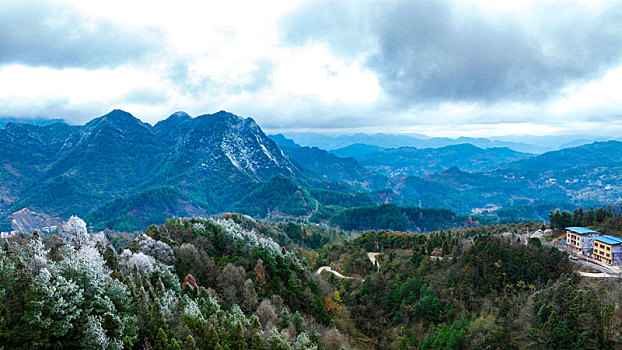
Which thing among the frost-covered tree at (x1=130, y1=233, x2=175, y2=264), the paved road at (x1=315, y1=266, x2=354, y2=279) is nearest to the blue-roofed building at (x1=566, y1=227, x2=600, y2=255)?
the paved road at (x1=315, y1=266, x2=354, y2=279)

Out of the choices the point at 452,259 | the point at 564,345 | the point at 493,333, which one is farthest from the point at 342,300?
the point at 564,345

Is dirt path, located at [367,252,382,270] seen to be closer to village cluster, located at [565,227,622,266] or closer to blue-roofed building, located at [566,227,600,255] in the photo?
blue-roofed building, located at [566,227,600,255]

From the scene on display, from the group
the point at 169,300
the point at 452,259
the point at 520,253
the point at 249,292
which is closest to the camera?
the point at 169,300

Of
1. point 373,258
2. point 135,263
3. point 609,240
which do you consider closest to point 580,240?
point 609,240

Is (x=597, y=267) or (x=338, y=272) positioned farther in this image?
(x=338, y=272)

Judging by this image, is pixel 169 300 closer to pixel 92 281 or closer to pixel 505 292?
pixel 92 281

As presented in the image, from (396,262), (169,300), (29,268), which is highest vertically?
(29,268)

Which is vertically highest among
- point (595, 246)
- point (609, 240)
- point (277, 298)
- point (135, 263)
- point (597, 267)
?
point (135, 263)

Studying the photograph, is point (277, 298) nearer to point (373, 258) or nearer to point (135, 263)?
point (135, 263)
